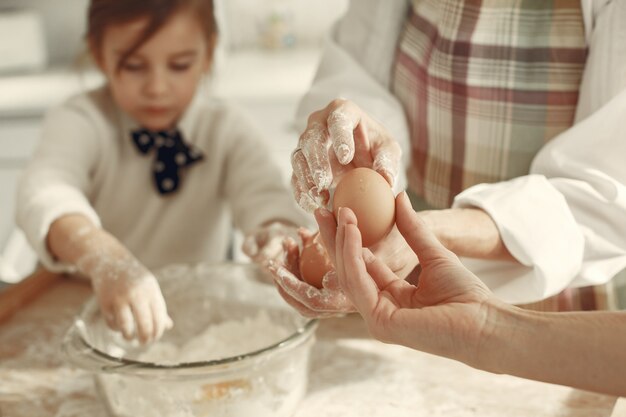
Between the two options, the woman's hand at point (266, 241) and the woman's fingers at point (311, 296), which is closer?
the woman's fingers at point (311, 296)

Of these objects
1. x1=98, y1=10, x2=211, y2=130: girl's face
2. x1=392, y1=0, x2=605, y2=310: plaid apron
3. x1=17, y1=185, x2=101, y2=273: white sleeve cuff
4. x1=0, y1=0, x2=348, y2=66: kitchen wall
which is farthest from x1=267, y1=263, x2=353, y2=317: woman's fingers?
x1=0, y1=0, x2=348, y2=66: kitchen wall

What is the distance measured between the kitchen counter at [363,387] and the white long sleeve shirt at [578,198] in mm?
124

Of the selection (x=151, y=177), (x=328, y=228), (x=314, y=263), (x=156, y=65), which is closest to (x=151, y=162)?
(x=151, y=177)

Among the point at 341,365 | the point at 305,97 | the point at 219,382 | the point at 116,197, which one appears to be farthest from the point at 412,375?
the point at 116,197

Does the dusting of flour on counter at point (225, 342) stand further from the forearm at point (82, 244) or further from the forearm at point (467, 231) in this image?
the forearm at point (467, 231)

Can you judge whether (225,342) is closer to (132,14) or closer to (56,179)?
(56,179)

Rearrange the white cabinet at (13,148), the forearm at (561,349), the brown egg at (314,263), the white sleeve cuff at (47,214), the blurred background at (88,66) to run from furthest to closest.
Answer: the white cabinet at (13,148) < the blurred background at (88,66) < the white sleeve cuff at (47,214) < the brown egg at (314,263) < the forearm at (561,349)

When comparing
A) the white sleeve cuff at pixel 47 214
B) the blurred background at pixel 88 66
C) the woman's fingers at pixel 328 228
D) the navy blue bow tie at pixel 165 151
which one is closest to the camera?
the woman's fingers at pixel 328 228

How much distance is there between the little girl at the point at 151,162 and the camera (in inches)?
43.1

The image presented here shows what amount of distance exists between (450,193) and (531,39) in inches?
9.8

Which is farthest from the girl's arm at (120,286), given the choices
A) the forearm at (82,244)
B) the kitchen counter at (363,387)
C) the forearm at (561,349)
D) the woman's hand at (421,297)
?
the forearm at (561,349)

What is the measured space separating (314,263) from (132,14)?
66 cm

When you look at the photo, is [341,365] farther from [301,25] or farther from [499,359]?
[301,25]

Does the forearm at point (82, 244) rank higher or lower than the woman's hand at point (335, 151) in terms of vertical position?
lower
